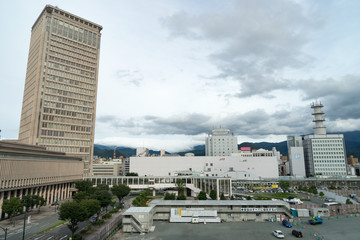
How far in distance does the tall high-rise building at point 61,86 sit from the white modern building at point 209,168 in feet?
173

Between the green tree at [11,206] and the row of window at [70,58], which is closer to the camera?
the green tree at [11,206]

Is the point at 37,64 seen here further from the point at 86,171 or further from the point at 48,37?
the point at 86,171

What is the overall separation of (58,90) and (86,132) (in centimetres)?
3116

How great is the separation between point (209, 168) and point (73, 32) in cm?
14456

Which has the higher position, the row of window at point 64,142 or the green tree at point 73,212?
the row of window at point 64,142

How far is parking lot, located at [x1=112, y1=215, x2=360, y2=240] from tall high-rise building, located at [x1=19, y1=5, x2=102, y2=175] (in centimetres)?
9849

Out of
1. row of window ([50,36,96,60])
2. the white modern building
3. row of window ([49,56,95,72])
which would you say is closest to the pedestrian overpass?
the white modern building

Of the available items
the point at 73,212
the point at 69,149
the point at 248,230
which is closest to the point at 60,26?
the point at 69,149

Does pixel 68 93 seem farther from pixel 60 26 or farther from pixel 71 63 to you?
pixel 60 26

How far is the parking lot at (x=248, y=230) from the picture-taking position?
57656 millimetres

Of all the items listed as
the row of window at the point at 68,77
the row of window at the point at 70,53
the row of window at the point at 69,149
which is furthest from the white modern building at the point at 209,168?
the row of window at the point at 70,53

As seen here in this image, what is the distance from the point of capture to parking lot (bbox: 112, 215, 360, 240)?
57656 millimetres


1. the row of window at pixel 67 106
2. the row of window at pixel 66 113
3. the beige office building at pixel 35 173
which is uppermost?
the row of window at pixel 67 106

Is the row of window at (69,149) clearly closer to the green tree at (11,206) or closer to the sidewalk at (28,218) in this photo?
the sidewalk at (28,218)
